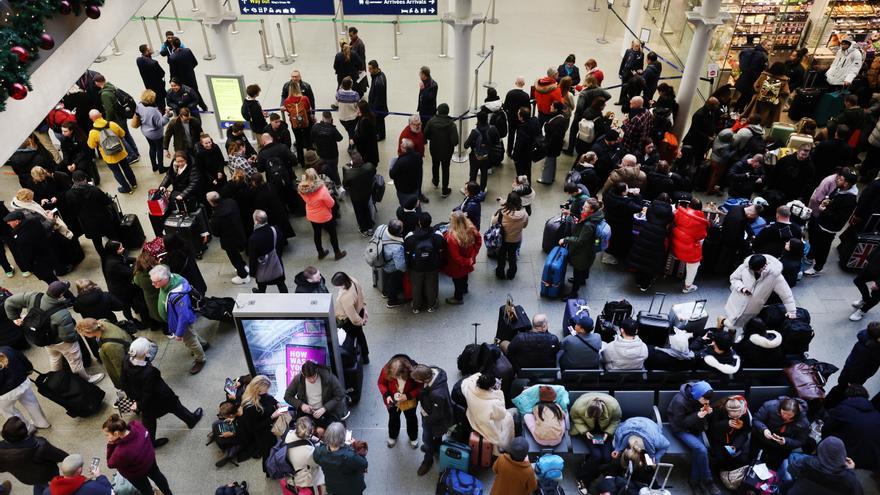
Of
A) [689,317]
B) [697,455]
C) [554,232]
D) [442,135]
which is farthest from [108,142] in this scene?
[697,455]

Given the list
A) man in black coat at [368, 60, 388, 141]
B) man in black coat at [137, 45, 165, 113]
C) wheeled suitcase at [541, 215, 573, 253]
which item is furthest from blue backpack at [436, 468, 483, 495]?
man in black coat at [137, 45, 165, 113]

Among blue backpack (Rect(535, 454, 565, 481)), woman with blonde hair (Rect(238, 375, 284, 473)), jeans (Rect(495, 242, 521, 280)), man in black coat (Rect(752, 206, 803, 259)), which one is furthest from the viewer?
jeans (Rect(495, 242, 521, 280))

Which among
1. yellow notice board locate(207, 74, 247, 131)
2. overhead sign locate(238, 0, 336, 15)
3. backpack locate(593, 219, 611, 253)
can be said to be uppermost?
overhead sign locate(238, 0, 336, 15)

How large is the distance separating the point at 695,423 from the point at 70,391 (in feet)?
20.4

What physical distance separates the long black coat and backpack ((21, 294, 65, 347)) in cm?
663

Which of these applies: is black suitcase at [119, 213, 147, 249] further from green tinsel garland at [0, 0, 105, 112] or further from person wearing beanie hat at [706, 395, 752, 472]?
person wearing beanie hat at [706, 395, 752, 472]

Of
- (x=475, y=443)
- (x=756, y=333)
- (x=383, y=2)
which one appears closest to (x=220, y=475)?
(x=475, y=443)

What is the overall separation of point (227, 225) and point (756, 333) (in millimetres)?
6060

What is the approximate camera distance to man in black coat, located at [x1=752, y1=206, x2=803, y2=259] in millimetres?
7605

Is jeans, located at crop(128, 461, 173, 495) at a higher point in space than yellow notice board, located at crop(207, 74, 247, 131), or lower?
lower

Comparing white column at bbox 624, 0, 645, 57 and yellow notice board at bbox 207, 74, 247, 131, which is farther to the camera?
white column at bbox 624, 0, 645, 57

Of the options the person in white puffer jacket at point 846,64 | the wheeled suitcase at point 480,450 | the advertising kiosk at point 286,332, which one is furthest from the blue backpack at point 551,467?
the person in white puffer jacket at point 846,64

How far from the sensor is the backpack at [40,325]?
660 centimetres

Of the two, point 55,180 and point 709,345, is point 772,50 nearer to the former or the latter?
point 709,345
